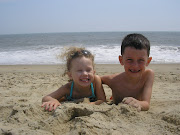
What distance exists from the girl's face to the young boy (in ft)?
1.62

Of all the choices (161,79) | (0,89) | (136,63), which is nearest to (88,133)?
(136,63)

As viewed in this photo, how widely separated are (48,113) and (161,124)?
1.25 m

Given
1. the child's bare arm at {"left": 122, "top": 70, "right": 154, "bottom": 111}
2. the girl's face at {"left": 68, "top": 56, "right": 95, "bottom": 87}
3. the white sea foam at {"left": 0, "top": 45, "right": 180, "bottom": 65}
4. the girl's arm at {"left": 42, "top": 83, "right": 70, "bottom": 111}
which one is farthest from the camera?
the white sea foam at {"left": 0, "top": 45, "right": 180, "bottom": 65}

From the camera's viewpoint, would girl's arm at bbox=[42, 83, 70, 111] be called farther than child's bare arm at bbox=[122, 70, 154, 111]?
Yes

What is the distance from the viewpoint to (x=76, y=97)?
2.61 meters

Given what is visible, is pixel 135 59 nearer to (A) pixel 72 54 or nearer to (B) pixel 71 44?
(A) pixel 72 54

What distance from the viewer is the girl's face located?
2.33m

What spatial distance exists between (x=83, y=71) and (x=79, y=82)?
0.55 ft

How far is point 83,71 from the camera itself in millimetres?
2326

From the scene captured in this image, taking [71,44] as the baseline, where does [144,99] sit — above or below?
below

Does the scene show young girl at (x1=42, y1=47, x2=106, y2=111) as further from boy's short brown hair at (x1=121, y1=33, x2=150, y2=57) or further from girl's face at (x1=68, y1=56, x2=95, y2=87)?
boy's short brown hair at (x1=121, y1=33, x2=150, y2=57)

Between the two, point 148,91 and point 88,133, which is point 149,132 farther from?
point 148,91

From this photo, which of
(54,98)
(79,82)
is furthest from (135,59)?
(54,98)

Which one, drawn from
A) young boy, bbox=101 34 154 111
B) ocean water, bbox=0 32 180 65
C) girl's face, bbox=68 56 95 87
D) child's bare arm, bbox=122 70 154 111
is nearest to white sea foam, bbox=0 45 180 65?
ocean water, bbox=0 32 180 65
